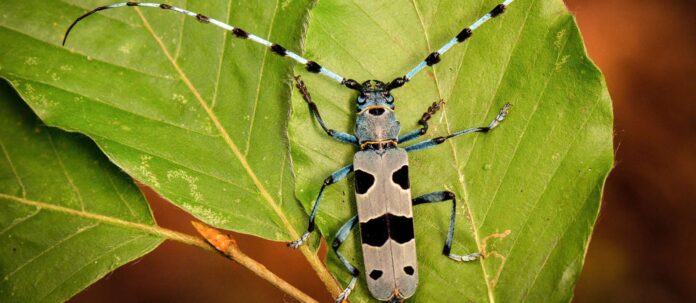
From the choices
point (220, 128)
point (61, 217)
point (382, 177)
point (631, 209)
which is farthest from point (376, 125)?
point (631, 209)

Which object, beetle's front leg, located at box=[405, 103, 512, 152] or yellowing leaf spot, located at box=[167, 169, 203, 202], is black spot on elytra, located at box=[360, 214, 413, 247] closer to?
beetle's front leg, located at box=[405, 103, 512, 152]

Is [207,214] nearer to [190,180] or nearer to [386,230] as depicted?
[190,180]

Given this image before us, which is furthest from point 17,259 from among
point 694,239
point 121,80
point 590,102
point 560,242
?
point 694,239

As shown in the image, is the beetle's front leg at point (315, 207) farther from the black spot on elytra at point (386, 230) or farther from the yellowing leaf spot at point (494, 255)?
the yellowing leaf spot at point (494, 255)

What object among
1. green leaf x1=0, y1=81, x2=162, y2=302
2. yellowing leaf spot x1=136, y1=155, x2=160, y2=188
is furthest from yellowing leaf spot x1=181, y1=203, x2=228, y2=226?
green leaf x1=0, y1=81, x2=162, y2=302

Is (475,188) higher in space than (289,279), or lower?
higher

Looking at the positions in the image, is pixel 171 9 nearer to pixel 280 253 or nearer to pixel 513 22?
pixel 513 22
